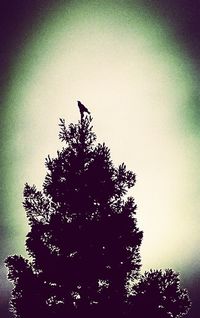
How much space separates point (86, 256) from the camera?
1253 cm

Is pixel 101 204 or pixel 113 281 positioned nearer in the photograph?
pixel 113 281

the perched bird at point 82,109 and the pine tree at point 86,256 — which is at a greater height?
the perched bird at point 82,109

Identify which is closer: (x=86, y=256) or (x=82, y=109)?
(x=86, y=256)

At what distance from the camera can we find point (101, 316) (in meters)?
11.9

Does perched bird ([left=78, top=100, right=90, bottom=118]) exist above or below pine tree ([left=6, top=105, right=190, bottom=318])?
above

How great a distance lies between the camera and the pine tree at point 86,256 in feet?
39.6

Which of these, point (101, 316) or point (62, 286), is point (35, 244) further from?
point (101, 316)

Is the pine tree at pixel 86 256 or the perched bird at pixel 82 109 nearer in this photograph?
the pine tree at pixel 86 256

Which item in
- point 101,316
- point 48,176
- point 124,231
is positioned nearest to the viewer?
point 101,316

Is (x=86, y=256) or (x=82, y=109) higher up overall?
(x=82, y=109)

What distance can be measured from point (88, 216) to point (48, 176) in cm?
202

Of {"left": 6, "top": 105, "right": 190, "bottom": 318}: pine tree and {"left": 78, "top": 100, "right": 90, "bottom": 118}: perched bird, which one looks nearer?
{"left": 6, "top": 105, "right": 190, "bottom": 318}: pine tree

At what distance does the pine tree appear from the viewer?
39.6ft

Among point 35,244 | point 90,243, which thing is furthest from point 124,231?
point 35,244
